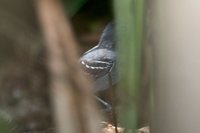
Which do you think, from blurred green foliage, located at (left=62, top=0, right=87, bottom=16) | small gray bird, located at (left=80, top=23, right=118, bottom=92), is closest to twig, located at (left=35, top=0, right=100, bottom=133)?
blurred green foliage, located at (left=62, top=0, right=87, bottom=16)

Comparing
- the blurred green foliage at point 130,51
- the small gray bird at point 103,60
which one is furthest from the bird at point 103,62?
the blurred green foliage at point 130,51

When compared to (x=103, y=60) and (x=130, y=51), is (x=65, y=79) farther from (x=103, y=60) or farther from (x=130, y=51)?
(x=103, y=60)

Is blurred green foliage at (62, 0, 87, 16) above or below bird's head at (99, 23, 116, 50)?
above

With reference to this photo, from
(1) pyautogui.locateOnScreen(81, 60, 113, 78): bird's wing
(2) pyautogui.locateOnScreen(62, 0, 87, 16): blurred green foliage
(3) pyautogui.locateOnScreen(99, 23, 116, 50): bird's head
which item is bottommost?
(1) pyautogui.locateOnScreen(81, 60, 113, 78): bird's wing

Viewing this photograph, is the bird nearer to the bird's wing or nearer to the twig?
the bird's wing

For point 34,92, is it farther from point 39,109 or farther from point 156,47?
point 156,47

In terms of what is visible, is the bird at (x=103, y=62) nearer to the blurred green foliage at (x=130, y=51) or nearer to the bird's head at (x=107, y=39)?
the bird's head at (x=107, y=39)

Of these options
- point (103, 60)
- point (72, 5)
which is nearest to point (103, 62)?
point (103, 60)

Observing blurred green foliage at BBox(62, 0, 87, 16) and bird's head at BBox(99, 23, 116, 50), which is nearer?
blurred green foliage at BBox(62, 0, 87, 16)
